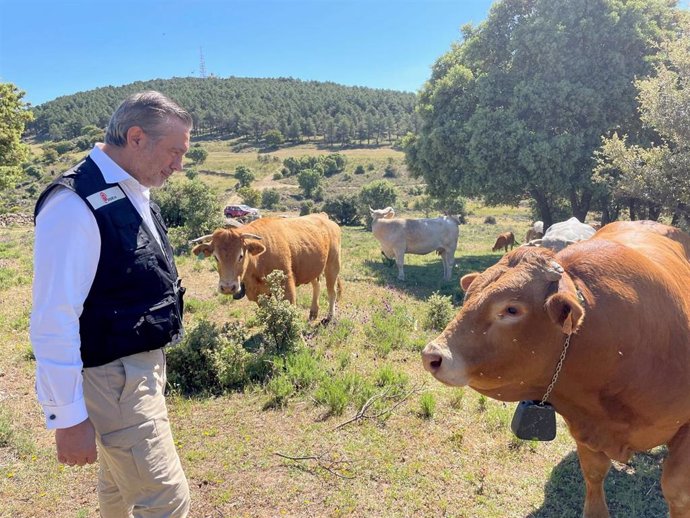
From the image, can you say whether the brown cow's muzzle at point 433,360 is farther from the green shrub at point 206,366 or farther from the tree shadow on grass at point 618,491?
the green shrub at point 206,366

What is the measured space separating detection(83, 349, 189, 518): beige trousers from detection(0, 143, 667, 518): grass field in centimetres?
153

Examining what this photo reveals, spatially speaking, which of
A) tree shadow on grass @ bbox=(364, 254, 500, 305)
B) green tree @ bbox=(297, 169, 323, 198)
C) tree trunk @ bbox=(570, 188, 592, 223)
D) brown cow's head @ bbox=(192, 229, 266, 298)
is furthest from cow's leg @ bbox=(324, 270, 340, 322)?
green tree @ bbox=(297, 169, 323, 198)

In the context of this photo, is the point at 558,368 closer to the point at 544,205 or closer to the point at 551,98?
the point at 551,98

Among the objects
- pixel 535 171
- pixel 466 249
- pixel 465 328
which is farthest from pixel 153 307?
pixel 466 249

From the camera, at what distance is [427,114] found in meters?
18.8

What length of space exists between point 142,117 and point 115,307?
101 cm

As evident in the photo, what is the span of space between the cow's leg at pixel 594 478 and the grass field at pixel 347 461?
23 centimetres

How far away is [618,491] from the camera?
391cm

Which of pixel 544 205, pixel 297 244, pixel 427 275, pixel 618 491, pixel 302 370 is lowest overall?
pixel 427 275

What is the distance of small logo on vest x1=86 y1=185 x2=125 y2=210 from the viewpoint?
82.0 inches

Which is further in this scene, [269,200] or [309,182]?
[309,182]

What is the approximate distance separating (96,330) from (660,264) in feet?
11.8

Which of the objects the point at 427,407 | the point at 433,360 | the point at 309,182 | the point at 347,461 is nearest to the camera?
the point at 433,360

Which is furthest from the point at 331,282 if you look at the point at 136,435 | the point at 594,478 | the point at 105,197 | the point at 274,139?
the point at 274,139
